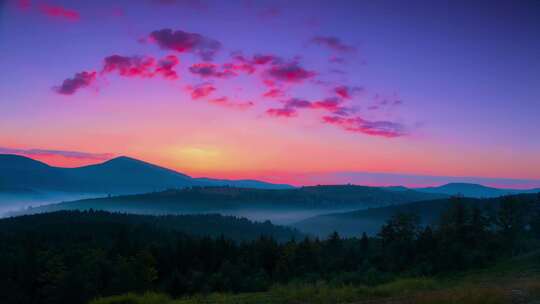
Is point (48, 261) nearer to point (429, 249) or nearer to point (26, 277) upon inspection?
point (26, 277)

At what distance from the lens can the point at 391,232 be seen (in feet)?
193

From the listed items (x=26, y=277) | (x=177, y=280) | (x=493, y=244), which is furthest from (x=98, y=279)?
(x=493, y=244)

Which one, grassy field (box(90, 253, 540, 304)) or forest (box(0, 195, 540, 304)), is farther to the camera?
forest (box(0, 195, 540, 304))

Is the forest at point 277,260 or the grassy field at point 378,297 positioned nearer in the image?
the grassy field at point 378,297

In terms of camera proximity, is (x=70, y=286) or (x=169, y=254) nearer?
(x=70, y=286)

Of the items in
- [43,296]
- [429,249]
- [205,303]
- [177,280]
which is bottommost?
[43,296]

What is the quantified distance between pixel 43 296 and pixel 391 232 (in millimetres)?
56778

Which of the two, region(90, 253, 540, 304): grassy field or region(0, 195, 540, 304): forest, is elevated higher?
region(90, 253, 540, 304): grassy field

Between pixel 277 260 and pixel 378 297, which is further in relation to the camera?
pixel 277 260

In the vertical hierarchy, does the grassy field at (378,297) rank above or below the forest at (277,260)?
above

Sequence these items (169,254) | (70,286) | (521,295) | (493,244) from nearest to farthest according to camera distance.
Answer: (521,295), (493,244), (70,286), (169,254)

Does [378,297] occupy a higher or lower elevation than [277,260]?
higher

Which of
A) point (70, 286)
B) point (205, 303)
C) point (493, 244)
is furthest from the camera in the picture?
point (70, 286)

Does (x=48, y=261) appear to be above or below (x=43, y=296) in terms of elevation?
above
